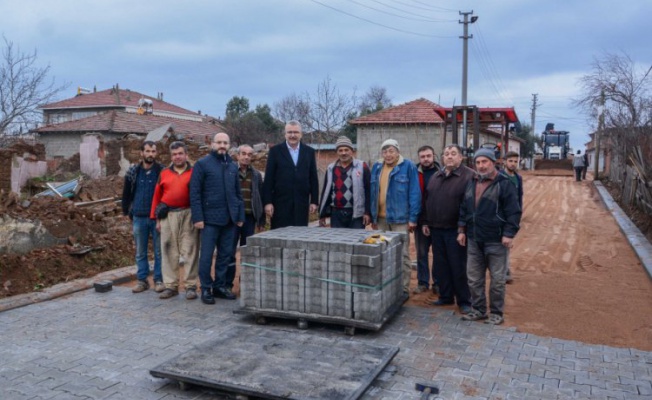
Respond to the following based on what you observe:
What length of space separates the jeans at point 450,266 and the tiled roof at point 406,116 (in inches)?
862

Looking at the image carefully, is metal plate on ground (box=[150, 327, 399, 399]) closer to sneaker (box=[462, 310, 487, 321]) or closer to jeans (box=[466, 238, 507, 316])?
sneaker (box=[462, 310, 487, 321])

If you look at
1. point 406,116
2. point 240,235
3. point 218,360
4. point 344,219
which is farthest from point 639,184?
point 406,116

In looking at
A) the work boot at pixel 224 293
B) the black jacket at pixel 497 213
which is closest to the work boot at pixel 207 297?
the work boot at pixel 224 293

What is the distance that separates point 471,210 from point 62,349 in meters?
4.14

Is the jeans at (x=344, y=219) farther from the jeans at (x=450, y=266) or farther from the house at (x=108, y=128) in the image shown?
the house at (x=108, y=128)

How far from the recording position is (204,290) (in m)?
6.43

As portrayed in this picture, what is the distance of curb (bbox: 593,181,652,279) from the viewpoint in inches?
351

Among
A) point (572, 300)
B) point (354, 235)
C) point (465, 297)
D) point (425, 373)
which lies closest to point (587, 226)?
point (572, 300)

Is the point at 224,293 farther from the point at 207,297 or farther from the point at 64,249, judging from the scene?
the point at 64,249

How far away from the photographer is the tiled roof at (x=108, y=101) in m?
44.8

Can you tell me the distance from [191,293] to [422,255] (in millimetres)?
2852

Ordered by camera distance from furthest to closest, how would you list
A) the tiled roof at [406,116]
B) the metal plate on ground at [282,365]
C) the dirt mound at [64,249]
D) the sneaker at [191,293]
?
1. the tiled roof at [406,116]
2. the dirt mound at [64,249]
3. the sneaker at [191,293]
4. the metal plate on ground at [282,365]

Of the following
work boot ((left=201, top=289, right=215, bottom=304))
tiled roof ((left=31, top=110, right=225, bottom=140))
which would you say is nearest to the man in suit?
work boot ((left=201, top=289, right=215, bottom=304))

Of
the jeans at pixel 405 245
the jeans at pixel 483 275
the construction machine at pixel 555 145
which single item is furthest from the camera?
the construction machine at pixel 555 145
